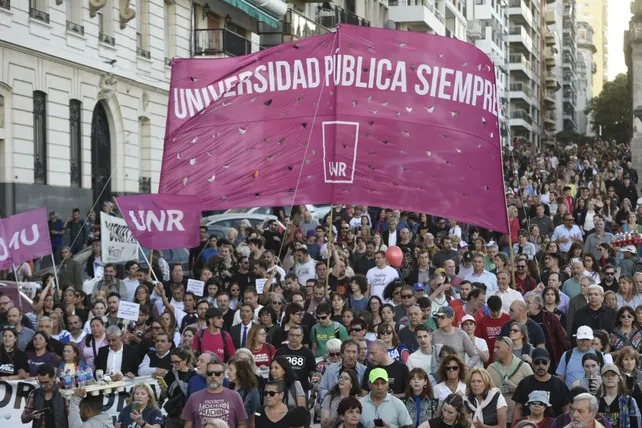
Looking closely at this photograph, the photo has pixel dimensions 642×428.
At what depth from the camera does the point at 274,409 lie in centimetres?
1191

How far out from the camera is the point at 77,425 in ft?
42.8

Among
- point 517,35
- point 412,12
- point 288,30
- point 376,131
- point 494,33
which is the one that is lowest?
point 376,131

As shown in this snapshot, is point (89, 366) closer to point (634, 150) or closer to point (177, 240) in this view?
point (177, 240)

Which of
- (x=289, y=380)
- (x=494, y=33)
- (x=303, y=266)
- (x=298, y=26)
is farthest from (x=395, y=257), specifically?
(x=494, y=33)

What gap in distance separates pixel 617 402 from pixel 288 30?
33.1 m

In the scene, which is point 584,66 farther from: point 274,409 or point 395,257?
point 274,409

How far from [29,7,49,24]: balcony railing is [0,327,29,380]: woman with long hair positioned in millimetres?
15057

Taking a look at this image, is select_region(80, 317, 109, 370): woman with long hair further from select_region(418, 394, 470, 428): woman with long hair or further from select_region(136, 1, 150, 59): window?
select_region(136, 1, 150, 59): window

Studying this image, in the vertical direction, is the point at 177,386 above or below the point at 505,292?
below

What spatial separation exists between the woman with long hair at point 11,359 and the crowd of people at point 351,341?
0.01 metres

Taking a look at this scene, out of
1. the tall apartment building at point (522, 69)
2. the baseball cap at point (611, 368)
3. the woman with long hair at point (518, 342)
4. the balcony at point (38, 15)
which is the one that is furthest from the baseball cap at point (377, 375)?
the tall apartment building at point (522, 69)

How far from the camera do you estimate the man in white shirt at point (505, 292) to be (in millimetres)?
16219

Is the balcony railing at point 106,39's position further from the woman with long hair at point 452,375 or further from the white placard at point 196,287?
the woman with long hair at point 452,375

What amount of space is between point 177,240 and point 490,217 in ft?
11.7
